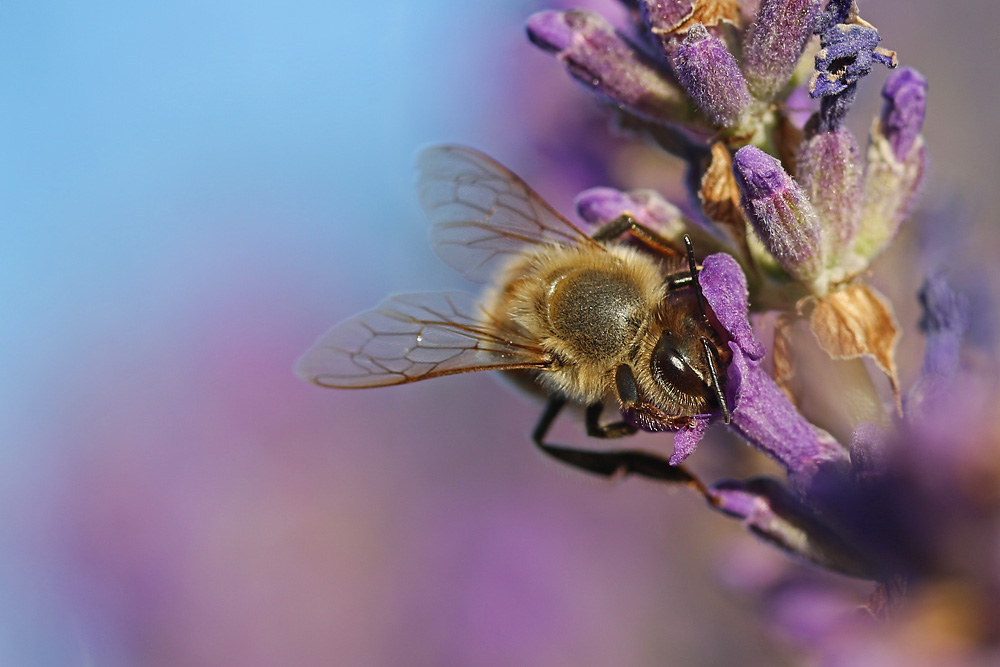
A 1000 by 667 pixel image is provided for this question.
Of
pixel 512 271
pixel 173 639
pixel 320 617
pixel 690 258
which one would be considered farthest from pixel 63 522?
pixel 690 258

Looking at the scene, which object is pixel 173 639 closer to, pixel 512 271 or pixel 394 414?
pixel 394 414

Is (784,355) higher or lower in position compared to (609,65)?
lower

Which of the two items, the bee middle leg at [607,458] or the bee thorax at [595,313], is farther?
the bee middle leg at [607,458]

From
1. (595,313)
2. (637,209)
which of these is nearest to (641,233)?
(637,209)

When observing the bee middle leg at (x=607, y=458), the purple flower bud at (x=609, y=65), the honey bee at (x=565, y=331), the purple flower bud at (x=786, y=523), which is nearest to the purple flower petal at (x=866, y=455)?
the purple flower bud at (x=786, y=523)

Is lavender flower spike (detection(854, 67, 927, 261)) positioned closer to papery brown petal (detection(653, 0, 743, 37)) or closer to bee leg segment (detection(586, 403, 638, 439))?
papery brown petal (detection(653, 0, 743, 37))

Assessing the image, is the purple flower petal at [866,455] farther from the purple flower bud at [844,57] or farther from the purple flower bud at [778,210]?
the purple flower bud at [844,57]

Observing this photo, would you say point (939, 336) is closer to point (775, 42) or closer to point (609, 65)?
point (775, 42)

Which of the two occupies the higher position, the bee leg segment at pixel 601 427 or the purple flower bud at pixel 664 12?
the purple flower bud at pixel 664 12
